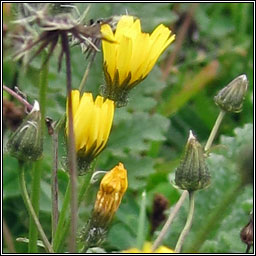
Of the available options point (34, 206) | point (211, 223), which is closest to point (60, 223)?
point (34, 206)

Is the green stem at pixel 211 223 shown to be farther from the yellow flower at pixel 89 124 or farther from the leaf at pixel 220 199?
the leaf at pixel 220 199

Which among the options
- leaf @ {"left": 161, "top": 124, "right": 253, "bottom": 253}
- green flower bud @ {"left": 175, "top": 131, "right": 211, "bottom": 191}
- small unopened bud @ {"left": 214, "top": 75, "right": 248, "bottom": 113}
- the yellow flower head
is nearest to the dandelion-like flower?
the yellow flower head

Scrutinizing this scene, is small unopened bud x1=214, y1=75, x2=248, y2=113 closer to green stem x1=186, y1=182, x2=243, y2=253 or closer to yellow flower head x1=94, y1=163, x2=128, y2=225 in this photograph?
yellow flower head x1=94, y1=163, x2=128, y2=225

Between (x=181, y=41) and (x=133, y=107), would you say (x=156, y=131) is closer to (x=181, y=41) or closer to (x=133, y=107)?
(x=133, y=107)

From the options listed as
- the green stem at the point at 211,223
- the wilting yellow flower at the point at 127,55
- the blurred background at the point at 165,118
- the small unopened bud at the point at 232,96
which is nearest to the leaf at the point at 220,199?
the blurred background at the point at 165,118

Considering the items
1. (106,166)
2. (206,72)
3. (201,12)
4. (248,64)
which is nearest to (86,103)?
(106,166)

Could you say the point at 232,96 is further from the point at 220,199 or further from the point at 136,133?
the point at 136,133
